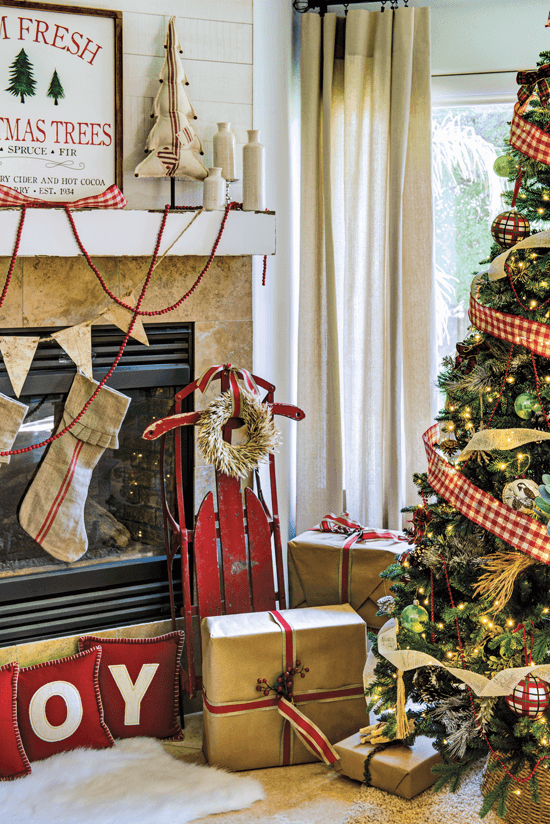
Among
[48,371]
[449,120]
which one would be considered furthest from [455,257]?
[48,371]

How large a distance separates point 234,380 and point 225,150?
0.65m

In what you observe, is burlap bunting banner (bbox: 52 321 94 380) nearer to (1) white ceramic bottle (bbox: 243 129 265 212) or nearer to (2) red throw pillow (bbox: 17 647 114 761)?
(1) white ceramic bottle (bbox: 243 129 265 212)

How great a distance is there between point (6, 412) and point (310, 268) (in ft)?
3.87

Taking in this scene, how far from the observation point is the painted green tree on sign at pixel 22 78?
208cm

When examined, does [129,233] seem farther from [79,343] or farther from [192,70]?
[192,70]

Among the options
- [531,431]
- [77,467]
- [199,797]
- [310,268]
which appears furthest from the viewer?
[310,268]

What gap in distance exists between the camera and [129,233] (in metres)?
2.12

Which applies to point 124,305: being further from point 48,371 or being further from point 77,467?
point 77,467

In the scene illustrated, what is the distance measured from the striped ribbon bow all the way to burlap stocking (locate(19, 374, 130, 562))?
0.81ft

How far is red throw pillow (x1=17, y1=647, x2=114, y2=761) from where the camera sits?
2092mm

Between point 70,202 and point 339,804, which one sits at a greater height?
point 70,202

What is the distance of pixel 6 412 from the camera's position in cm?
213

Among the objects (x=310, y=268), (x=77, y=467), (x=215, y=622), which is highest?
(x=310, y=268)

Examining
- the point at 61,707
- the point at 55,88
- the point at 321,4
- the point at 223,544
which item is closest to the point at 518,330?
the point at 223,544
